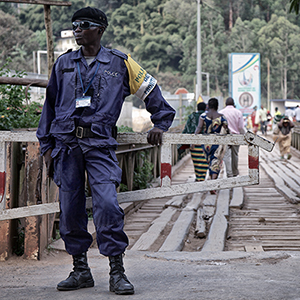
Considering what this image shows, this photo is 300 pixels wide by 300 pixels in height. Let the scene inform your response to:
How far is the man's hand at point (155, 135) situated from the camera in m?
3.80

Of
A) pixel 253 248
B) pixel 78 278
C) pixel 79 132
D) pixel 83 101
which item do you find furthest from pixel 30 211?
pixel 253 248

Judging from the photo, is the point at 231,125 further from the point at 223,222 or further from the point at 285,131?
the point at 285,131

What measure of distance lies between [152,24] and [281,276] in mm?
90311

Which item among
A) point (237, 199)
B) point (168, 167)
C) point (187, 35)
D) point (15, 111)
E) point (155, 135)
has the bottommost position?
point (237, 199)

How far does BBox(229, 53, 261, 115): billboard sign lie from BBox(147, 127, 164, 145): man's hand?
4208cm

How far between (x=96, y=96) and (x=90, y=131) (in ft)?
0.78

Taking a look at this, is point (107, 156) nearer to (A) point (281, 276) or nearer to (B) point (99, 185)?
(B) point (99, 185)

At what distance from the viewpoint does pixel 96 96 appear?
356 centimetres

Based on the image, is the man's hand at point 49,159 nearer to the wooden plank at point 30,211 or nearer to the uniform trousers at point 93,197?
the uniform trousers at point 93,197

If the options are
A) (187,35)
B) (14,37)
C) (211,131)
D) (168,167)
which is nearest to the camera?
(168,167)

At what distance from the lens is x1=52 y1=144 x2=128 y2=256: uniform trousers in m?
3.52

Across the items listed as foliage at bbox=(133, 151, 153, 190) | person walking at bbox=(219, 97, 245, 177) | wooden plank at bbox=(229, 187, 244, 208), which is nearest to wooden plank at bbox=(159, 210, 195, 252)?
wooden plank at bbox=(229, 187, 244, 208)

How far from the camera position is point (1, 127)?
5.95 metres

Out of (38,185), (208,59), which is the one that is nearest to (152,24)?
(208,59)
